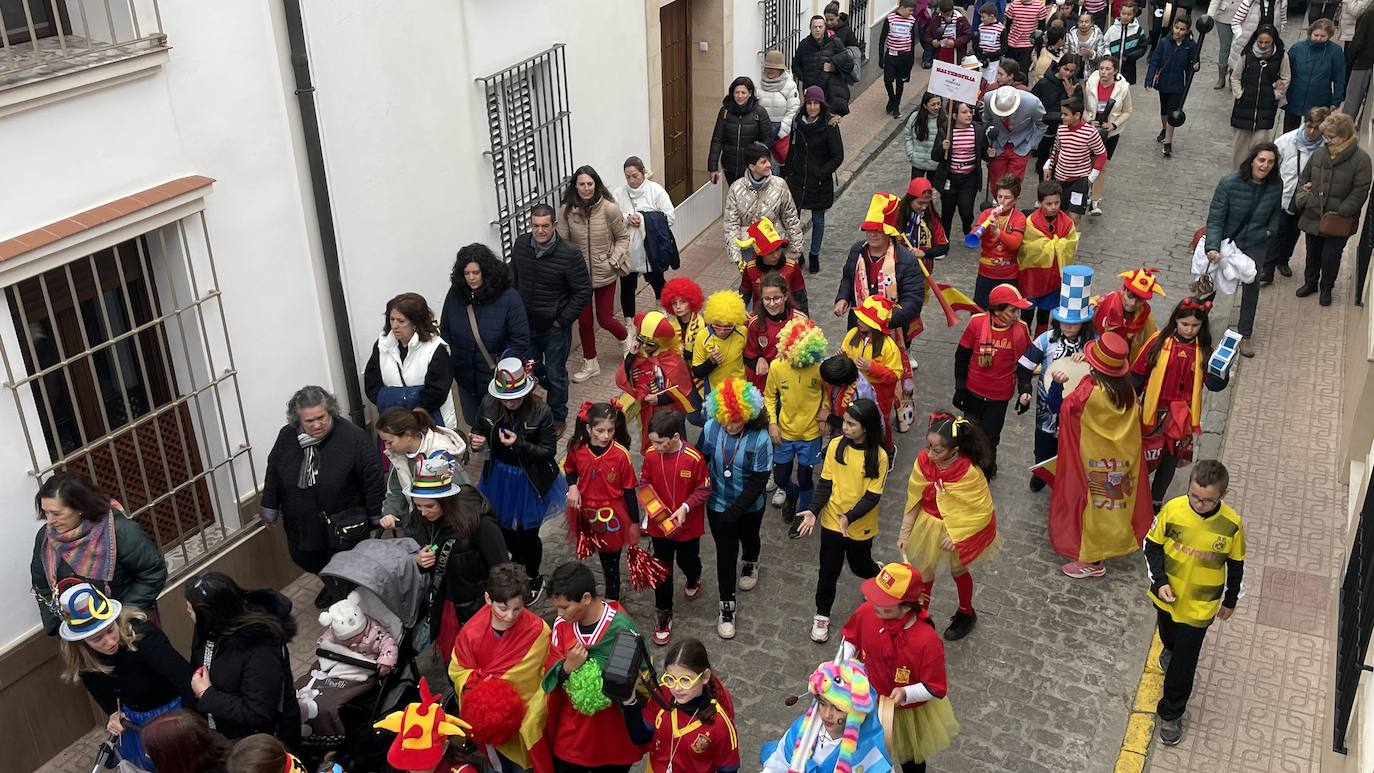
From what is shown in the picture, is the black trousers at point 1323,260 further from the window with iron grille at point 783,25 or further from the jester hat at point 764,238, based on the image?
the window with iron grille at point 783,25

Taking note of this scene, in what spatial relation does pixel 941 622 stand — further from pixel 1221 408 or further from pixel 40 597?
pixel 40 597

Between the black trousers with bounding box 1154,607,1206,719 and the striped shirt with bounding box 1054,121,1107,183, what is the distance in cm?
647

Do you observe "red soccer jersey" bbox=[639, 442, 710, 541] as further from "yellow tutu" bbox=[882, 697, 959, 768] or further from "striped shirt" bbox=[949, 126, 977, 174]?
"striped shirt" bbox=[949, 126, 977, 174]

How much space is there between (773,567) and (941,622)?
123 centimetres

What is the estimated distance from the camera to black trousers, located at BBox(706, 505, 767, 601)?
7.65 m

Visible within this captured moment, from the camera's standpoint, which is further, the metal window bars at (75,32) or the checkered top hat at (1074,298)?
the checkered top hat at (1074,298)

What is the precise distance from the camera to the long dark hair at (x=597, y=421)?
7340mm

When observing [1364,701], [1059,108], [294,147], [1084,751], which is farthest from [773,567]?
[1059,108]

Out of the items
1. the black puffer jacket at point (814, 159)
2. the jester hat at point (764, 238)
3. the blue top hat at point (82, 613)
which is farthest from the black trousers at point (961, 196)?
the blue top hat at point (82, 613)

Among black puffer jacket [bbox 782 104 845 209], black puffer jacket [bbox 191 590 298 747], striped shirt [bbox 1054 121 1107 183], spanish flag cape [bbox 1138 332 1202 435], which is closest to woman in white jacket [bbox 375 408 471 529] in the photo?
black puffer jacket [bbox 191 590 298 747]

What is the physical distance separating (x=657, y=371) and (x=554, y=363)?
81.9 inches

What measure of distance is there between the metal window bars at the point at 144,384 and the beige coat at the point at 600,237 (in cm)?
342

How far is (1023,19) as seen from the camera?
17.4m

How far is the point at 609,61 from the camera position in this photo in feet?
40.2
